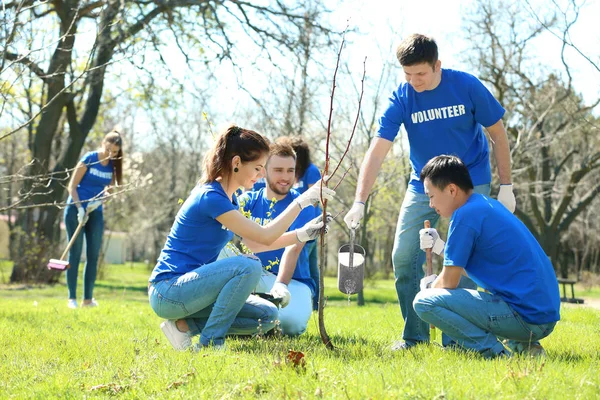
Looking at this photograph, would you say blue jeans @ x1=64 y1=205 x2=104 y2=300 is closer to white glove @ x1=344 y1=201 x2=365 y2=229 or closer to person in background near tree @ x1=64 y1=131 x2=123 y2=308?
person in background near tree @ x1=64 y1=131 x2=123 y2=308

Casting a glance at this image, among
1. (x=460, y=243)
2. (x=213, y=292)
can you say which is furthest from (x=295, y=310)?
(x=460, y=243)

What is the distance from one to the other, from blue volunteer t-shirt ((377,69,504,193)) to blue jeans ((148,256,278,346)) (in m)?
1.32

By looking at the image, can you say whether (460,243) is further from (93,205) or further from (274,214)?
(93,205)

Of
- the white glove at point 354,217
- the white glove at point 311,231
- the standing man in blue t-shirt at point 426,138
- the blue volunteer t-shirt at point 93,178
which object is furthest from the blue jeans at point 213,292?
the blue volunteer t-shirt at point 93,178

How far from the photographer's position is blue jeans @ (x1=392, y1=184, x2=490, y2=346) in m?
4.27

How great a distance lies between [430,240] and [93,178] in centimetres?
500

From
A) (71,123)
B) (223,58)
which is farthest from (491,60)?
(71,123)

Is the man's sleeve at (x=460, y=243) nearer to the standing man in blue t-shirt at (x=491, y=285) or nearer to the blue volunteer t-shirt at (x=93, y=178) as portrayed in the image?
the standing man in blue t-shirt at (x=491, y=285)

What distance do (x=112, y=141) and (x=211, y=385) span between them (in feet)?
→ 17.0

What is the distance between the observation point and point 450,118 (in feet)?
13.9

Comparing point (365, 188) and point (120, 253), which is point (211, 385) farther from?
point (120, 253)

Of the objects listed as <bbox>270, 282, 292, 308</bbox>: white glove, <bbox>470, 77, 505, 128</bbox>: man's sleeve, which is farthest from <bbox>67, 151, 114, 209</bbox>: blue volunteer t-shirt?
<bbox>470, 77, 505, 128</bbox>: man's sleeve

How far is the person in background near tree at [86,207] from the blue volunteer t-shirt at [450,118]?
4196 millimetres

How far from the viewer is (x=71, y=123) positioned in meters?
13.9
